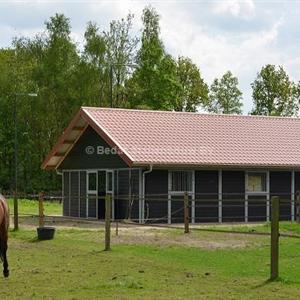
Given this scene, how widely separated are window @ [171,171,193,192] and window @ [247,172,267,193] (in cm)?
252

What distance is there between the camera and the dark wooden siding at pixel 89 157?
2834 cm

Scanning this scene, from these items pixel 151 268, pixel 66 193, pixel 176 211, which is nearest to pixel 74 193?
pixel 66 193

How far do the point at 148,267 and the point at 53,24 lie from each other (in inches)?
1874

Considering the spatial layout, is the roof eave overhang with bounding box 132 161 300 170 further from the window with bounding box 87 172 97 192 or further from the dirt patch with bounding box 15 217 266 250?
the window with bounding box 87 172 97 192

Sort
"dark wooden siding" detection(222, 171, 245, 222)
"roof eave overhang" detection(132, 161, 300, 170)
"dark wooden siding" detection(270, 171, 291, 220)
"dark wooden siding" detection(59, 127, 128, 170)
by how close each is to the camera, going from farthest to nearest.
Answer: "dark wooden siding" detection(270, 171, 291, 220) → "dark wooden siding" detection(59, 127, 128, 170) → "dark wooden siding" detection(222, 171, 245, 222) → "roof eave overhang" detection(132, 161, 300, 170)

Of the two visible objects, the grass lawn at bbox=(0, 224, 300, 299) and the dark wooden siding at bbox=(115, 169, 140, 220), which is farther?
the dark wooden siding at bbox=(115, 169, 140, 220)

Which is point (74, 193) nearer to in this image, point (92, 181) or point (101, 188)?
point (92, 181)

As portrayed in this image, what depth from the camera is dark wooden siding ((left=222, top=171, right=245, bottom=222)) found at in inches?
1102

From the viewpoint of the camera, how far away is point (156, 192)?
1057 inches

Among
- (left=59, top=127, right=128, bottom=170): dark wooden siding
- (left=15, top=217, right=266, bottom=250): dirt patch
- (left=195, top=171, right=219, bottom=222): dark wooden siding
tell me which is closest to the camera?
(left=15, top=217, right=266, bottom=250): dirt patch

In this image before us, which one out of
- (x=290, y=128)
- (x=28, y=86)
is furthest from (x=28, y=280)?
(x=28, y=86)

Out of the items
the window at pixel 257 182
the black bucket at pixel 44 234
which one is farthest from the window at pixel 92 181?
the black bucket at pixel 44 234

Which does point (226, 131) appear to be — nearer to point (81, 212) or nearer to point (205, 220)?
point (205, 220)

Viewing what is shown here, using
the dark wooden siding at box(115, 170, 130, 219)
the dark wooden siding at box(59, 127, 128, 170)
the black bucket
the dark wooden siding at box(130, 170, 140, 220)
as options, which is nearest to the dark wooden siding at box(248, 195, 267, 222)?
the dark wooden siding at box(130, 170, 140, 220)
